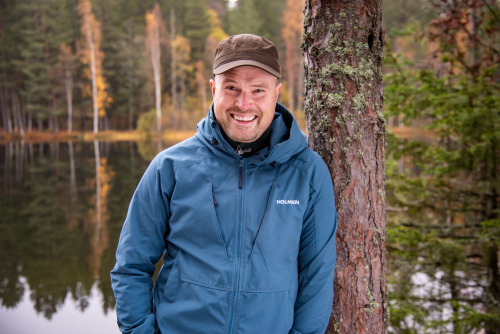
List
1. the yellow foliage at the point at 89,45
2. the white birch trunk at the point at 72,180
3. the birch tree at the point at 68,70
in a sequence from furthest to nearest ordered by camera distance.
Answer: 1. the birch tree at the point at 68,70
2. the yellow foliage at the point at 89,45
3. the white birch trunk at the point at 72,180

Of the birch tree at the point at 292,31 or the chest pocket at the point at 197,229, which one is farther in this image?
the birch tree at the point at 292,31

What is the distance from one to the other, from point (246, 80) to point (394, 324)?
3.17 m

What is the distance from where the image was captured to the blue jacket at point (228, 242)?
4.82ft

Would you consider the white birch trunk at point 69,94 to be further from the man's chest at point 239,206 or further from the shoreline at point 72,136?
the man's chest at point 239,206

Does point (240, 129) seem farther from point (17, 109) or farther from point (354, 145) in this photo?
point (17, 109)

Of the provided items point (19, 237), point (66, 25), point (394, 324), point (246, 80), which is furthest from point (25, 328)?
point (66, 25)

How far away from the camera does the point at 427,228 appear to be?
390cm

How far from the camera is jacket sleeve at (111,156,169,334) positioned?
60.6 inches

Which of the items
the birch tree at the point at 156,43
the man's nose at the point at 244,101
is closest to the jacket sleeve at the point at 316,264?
the man's nose at the point at 244,101

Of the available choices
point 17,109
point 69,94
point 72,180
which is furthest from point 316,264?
point 17,109

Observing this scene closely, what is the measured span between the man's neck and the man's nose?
0.54 feet

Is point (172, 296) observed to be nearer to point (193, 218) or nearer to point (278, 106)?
point (193, 218)

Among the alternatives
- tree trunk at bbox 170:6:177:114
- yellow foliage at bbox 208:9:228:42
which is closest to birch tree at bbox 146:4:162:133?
tree trunk at bbox 170:6:177:114

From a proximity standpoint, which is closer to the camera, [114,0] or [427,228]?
[427,228]
